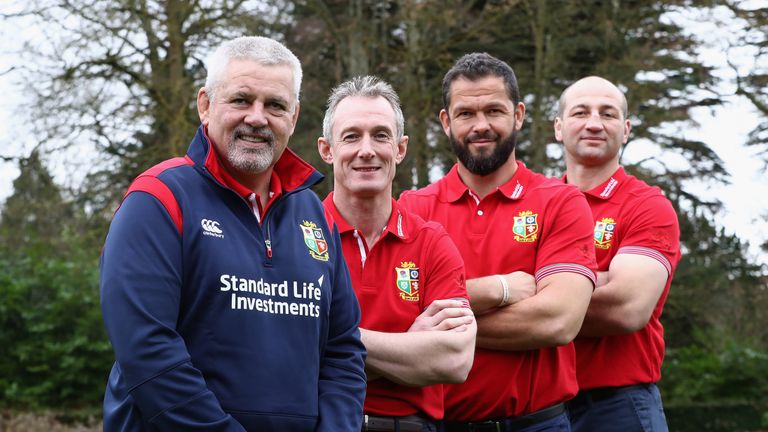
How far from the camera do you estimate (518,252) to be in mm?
4332

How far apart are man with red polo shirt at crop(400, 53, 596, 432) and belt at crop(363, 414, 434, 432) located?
415mm

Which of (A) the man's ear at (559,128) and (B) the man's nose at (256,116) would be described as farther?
(A) the man's ear at (559,128)

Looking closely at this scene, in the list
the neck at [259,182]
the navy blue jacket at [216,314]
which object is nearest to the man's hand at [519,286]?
the navy blue jacket at [216,314]

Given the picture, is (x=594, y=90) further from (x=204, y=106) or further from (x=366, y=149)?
(x=204, y=106)

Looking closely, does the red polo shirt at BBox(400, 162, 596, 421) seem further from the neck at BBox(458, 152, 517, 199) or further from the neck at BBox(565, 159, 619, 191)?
the neck at BBox(565, 159, 619, 191)

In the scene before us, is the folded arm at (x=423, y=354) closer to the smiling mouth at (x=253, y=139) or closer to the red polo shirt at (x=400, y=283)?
the red polo shirt at (x=400, y=283)

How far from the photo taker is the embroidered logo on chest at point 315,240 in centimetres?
340

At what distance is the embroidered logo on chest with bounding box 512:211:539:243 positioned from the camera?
4344mm

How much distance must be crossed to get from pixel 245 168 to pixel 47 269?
15.0m

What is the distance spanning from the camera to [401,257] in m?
4.03

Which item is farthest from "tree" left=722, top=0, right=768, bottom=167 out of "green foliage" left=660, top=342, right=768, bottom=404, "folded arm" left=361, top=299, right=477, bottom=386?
"folded arm" left=361, top=299, right=477, bottom=386

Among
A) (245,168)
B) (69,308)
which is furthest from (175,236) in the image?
(69,308)

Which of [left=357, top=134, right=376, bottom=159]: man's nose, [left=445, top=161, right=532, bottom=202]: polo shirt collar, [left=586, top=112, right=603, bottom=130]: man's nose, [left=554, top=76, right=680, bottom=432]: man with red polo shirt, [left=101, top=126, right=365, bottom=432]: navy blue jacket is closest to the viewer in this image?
[left=101, top=126, right=365, bottom=432]: navy blue jacket

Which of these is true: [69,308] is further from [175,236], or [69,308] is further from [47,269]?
[175,236]
